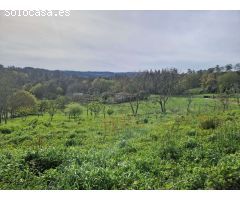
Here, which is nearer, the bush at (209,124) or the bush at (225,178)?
the bush at (225,178)

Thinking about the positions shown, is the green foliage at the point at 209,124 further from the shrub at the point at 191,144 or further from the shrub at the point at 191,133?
the shrub at the point at 191,144

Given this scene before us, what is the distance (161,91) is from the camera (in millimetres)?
23766

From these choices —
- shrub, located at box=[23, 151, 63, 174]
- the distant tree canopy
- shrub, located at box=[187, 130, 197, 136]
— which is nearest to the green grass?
shrub, located at box=[23, 151, 63, 174]

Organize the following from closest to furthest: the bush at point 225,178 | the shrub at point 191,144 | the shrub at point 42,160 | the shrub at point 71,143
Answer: the bush at point 225,178 → the shrub at point 42,160 → the shrub at point 191,144 → the shrub at point 71,143

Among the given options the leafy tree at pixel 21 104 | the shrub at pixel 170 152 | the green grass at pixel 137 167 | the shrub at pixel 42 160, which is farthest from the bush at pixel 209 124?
the leafy tree at pixel 21 104

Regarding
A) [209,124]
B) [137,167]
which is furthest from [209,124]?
[137,167]

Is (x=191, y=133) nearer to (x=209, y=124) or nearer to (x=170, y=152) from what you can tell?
(x=209, y=124)

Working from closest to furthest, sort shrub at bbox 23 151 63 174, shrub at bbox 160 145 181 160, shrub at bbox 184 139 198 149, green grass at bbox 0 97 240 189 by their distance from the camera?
green grass at bbox 0 97 240 189 < shrub at bbox 23 151 63 174 < shrub at bbox 160 145 181 160 < shrub at bbox 184 139 198 149

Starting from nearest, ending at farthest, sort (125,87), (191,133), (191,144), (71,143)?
1. (191,144)
2. (191,133)
3. (71,143)
4. (125,87)

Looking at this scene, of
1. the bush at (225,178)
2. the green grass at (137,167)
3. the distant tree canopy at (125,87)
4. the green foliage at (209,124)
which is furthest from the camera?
the distant tree canopy at (125,87)

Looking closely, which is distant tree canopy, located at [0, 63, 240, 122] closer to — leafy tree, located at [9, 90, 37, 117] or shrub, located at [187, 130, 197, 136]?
leafy tree, located at [9, 90, 37, 117]

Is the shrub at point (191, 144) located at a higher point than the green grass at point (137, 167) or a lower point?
higher
